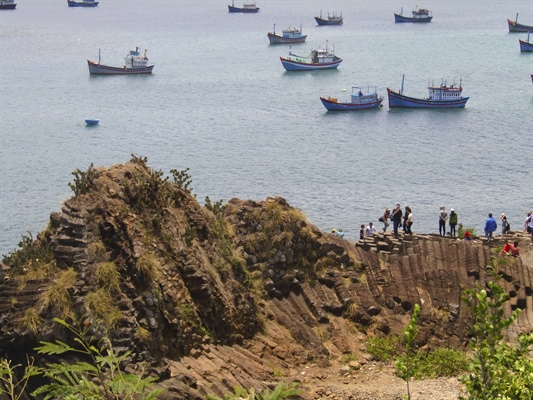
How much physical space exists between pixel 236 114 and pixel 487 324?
88106 millimetres

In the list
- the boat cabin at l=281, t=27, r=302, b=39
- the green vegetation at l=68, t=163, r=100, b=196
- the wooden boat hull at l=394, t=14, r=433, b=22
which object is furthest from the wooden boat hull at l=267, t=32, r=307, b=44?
the green vegetation at l=68, t=163, r=100, b=196

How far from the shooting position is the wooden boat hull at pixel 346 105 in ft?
336

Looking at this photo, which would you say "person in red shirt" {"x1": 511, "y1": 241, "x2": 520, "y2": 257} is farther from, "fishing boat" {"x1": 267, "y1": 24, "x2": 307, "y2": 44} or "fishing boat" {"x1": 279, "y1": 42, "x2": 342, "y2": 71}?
"fishing boat" {"x1": 267, "y1": 24, "x2": 307, "y2": 44}

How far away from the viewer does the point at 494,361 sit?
48.3ft

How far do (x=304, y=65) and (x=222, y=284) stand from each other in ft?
338

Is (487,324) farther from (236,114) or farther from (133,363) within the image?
(236,114)

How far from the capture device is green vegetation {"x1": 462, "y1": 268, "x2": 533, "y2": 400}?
14.1m

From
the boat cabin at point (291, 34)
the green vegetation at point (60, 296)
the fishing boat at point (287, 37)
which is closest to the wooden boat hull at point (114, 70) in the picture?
the fishing boat at point (287, 37)

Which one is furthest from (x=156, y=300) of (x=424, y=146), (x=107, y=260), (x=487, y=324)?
(x=424, y=146)

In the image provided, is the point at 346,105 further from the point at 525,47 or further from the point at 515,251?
the point at 515,251

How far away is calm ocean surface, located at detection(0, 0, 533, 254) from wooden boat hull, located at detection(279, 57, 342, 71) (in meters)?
1.20

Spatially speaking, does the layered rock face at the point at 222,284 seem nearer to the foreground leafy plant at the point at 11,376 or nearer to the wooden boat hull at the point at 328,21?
the foreground leafy plant at the point at 11,376

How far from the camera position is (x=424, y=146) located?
88.1 metres

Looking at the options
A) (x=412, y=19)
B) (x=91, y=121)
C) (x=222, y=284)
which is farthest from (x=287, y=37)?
(x=222, y=284)
